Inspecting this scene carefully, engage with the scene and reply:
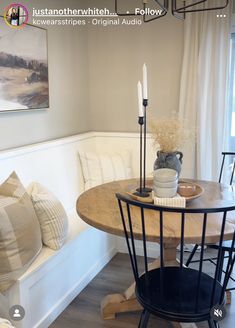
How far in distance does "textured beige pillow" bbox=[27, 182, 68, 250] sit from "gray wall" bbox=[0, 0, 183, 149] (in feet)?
2.71

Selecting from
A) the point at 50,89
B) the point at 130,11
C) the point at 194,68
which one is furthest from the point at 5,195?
the point at 130,11

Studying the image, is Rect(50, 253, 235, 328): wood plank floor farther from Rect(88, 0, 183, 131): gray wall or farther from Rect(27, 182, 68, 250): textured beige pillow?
Rect(88, 0, 183, 131): gray wall

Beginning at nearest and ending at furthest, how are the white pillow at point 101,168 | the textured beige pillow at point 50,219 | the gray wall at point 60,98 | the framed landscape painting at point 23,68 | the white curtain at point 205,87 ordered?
the textured beige pillow at point 50,219
the framed landscape painting at point 23,68
the gray wall at point 60,98
the white curtain at point 205,87
the white pillow at point 101,168

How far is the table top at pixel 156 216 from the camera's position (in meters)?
1.61

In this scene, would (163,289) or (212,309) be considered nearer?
(212,309)

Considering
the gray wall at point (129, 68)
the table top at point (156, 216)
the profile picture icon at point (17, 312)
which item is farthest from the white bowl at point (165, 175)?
the gray wall at point (129, 68)

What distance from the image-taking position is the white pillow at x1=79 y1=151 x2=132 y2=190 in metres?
3.16

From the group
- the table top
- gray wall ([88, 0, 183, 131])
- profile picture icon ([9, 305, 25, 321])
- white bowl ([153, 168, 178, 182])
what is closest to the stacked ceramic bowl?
white bowl ([153, 168, 178, 182])

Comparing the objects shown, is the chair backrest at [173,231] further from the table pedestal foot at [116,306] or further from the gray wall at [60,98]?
the gray wall at [60,98]

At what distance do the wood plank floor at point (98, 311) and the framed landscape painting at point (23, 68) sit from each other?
4.74 ft

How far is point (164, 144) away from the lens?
2.24 m

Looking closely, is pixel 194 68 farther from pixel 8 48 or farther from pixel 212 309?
pixel 212 309

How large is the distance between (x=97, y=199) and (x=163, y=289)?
0.70 meters

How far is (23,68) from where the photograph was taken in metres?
2.60
